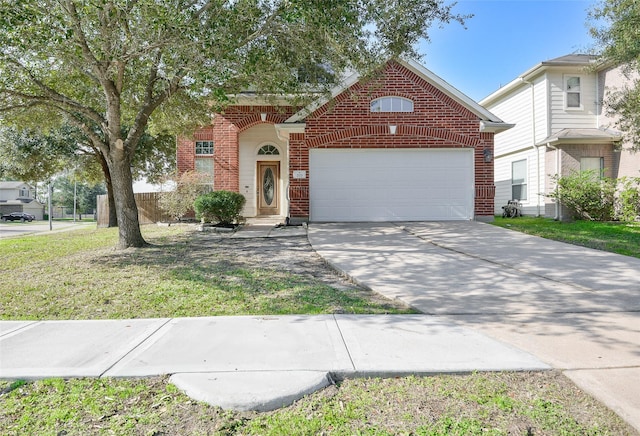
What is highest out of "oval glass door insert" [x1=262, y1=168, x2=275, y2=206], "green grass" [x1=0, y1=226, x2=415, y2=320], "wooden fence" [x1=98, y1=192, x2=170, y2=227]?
"oval glass door insert" [x1=262, y1=168, x2=275, y2=206]

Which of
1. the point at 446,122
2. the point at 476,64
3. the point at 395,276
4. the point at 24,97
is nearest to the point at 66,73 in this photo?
the point at 24,97

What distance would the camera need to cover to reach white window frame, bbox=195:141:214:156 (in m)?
16.2

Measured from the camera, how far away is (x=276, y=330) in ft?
13.6

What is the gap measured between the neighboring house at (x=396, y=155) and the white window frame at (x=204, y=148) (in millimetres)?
4049

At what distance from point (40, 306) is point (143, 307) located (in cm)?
138

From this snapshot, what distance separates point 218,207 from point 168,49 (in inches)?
221

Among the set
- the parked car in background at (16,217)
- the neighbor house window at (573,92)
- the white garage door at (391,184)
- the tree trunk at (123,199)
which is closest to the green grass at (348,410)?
the tree trunk at (123,199)

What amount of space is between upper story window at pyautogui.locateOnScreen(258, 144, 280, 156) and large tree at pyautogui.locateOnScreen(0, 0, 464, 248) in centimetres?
514

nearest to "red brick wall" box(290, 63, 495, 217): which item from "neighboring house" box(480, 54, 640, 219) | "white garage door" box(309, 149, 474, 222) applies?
"white garage door" box(309, 149, 474, 222)

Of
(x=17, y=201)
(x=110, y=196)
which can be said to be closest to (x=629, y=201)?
(x=110, y=196)

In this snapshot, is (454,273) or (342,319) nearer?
(342,319)

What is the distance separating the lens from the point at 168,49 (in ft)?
24.2

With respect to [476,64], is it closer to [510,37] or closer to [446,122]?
[510,37]

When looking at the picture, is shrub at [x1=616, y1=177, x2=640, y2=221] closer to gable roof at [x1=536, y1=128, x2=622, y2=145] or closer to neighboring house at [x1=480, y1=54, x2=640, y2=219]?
neighboring house at [x1=480, y1=54, x2=640, y2=219]
